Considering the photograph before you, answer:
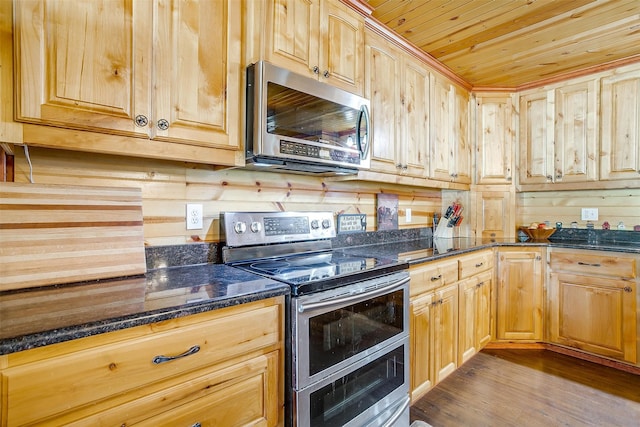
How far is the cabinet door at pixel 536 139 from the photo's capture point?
2.97 m

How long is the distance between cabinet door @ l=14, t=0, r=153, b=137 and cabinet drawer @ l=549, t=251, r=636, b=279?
9.99 ft

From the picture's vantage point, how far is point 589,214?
2.95m

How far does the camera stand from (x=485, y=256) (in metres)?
2.58

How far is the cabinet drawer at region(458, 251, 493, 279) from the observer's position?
2.27 metres

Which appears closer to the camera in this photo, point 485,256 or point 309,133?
point 309,133

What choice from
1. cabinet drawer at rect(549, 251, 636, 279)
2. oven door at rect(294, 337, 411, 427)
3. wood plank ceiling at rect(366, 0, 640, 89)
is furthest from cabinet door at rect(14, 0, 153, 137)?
cabinet drawer at rect(549, 251, 636, 279)

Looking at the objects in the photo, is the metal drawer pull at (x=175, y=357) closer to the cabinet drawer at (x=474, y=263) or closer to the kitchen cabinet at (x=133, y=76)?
the kitchen cabinet at (x=133, y=76)

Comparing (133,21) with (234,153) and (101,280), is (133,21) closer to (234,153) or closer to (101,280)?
(234,153)

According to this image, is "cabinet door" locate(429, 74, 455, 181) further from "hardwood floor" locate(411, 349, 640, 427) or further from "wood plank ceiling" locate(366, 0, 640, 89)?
"hardwood floor" locate(411, 349, 640, 427)

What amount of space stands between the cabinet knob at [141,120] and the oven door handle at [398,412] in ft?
5.40

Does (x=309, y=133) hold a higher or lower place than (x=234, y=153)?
higher

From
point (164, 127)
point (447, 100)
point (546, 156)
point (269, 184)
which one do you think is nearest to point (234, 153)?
point (164, 127)

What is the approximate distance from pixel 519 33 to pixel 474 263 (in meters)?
1.64

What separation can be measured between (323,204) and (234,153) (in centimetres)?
85
